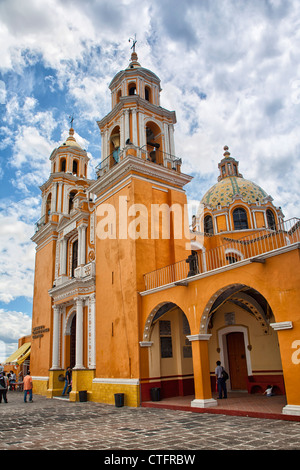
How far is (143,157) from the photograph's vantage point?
50.6ft

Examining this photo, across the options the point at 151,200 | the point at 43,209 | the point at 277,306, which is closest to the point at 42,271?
the point at 43,209

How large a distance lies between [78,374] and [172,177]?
929 cm

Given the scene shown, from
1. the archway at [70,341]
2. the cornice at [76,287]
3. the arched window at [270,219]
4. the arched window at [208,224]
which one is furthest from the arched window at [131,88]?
the archway at [70,341]

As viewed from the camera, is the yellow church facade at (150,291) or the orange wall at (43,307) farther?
the orange wall at (43,307)

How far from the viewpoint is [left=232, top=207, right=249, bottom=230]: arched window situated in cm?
2277

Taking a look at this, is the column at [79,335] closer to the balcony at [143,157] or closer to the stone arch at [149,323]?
Answer: the stone arch at [149,323]

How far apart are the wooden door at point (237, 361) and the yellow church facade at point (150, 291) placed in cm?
4

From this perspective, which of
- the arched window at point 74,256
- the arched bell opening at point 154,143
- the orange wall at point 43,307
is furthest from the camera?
the arched window at point 74,256

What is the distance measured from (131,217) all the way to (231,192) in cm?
1212

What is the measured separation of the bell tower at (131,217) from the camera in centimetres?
1323

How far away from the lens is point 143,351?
12367 mm

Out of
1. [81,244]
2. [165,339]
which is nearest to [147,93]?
[81,244]

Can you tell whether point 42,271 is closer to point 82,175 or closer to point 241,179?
point 82,175

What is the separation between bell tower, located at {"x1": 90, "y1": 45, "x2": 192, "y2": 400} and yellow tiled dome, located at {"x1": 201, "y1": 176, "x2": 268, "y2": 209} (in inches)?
306
